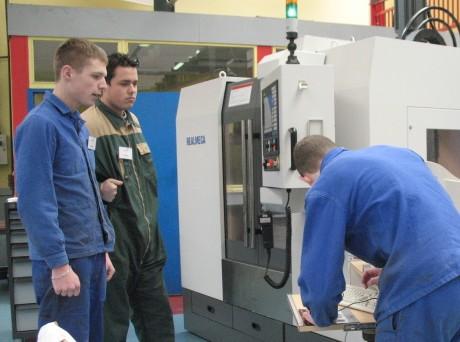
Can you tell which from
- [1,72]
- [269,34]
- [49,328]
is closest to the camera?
[49,328]

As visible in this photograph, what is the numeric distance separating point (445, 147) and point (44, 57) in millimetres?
3914

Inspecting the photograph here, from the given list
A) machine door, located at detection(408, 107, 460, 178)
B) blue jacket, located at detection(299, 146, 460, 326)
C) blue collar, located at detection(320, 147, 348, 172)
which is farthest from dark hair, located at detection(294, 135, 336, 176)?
machine door, located at detection(408, 107, 460, 178)

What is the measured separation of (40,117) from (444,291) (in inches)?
52.1

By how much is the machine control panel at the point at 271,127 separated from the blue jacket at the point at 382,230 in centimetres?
90

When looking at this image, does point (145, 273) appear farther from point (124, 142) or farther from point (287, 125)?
point (287, 125)

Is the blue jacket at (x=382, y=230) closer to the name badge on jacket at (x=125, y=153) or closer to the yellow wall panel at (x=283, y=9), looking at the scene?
the name badge on jacket at (x=125, y=153)

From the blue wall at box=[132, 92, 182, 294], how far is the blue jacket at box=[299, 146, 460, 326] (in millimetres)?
3220

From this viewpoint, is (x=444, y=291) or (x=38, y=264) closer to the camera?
(x=444, y=291)

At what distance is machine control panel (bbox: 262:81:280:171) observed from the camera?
2535 mm

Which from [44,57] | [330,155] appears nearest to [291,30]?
[330,155]

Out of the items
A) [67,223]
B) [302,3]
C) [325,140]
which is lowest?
[67,223]

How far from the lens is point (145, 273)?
101 inches

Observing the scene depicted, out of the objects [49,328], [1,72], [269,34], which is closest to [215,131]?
[49,328]

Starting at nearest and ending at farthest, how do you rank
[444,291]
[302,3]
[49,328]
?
[49,328] → [444,291] → [302,3]
